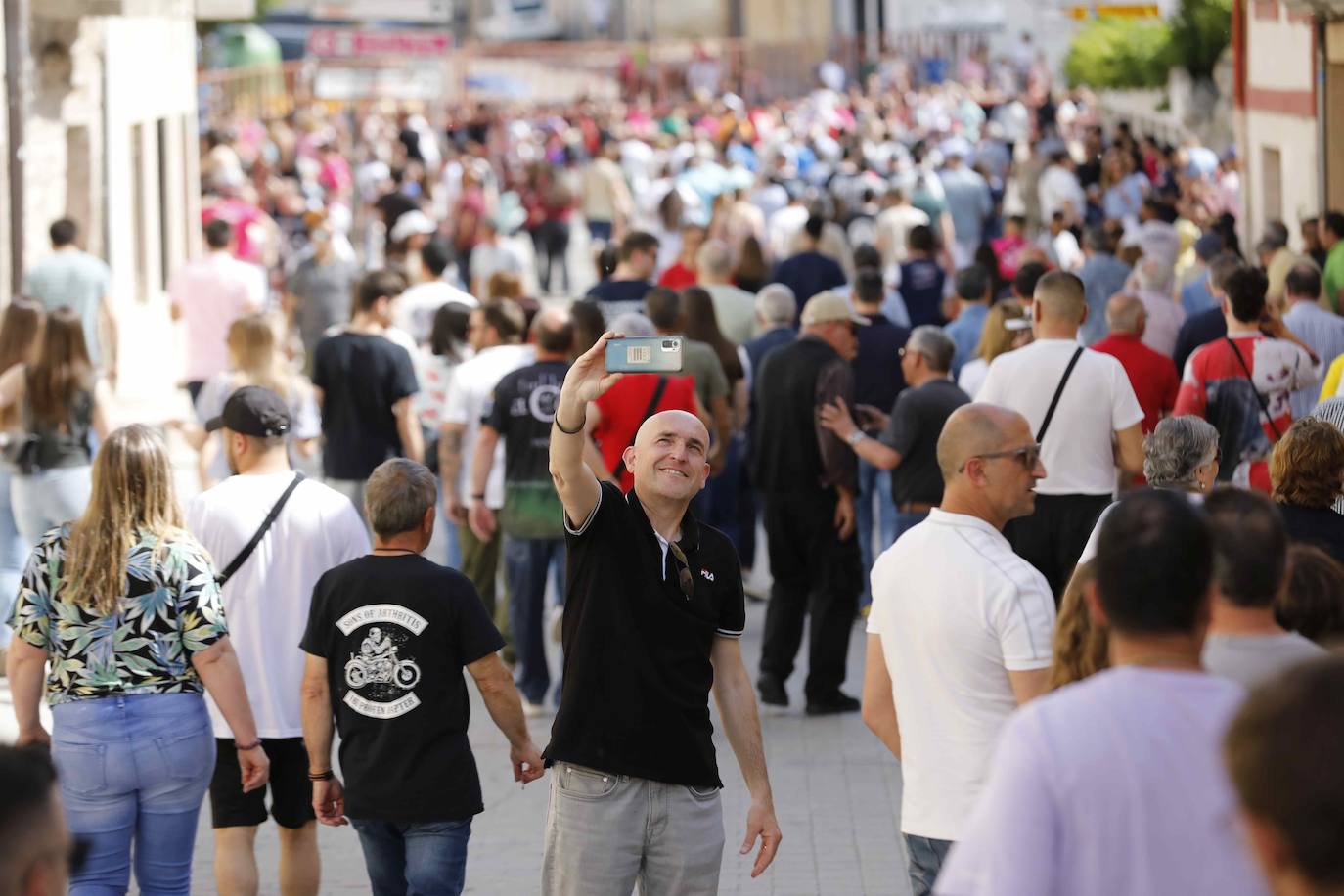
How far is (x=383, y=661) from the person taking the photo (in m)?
5.61

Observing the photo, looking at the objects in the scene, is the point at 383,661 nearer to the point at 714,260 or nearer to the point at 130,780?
the point at 130,780

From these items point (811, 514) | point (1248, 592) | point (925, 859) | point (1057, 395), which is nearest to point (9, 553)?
point (811, 514)

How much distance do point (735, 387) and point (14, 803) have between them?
8471mm

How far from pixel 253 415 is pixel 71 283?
7409mm

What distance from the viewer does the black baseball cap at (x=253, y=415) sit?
21.5 feet

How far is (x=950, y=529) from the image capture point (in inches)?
192

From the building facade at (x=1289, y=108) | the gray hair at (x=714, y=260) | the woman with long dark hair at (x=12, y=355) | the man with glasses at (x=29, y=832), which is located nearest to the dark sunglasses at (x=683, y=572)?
the man with glasses at (x=29, y=832)

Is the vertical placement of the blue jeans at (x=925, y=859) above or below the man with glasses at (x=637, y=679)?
below

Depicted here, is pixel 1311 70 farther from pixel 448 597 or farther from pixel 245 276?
pixel 448 597

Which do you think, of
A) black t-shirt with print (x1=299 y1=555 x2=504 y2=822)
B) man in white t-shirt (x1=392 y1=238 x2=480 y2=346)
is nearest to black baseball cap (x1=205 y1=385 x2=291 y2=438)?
black t-shirt with print (x1=299 y1=555 x2=504 y2=822)

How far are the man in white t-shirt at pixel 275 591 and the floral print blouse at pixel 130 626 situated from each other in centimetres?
66

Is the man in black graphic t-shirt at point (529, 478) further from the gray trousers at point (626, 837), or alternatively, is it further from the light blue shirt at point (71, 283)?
the light blue shirt at point (71, 283)

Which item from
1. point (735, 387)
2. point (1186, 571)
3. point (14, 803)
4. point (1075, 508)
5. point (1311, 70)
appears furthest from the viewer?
point (1311, 70)

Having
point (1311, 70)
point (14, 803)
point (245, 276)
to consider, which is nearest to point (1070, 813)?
point (14, 803)
